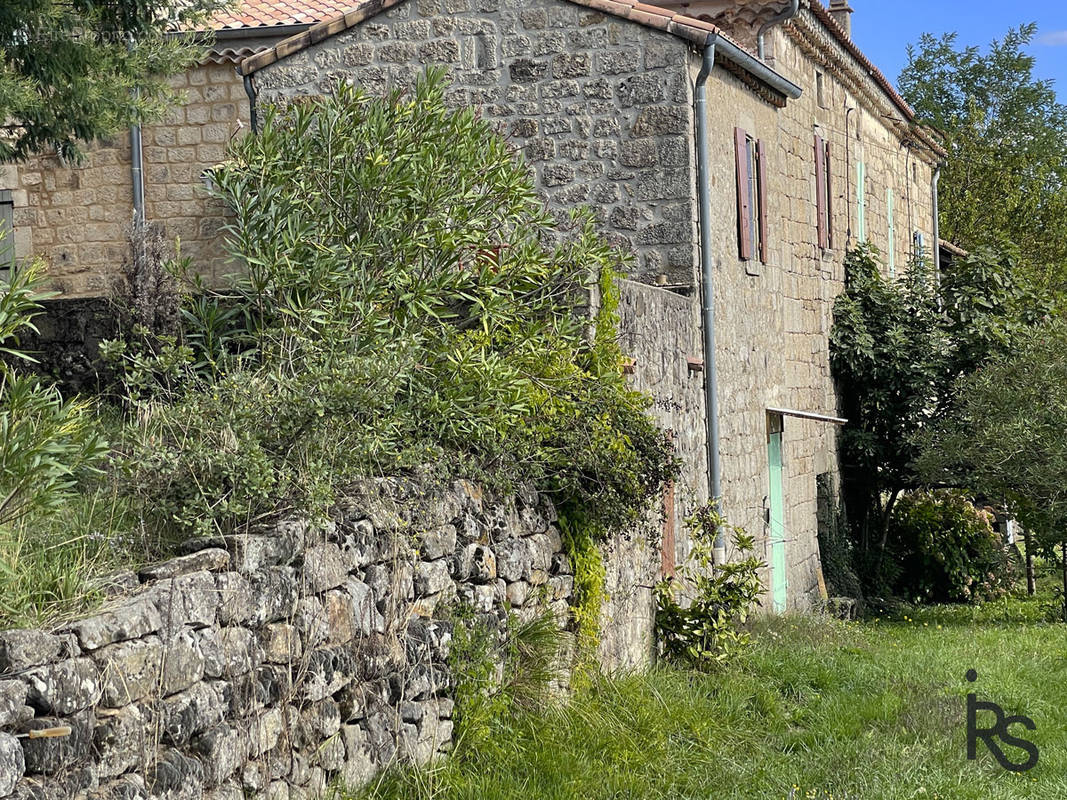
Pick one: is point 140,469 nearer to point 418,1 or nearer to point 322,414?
point 322,414

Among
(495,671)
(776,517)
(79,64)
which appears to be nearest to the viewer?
(495,671)

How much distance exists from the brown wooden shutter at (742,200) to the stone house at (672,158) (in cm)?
2

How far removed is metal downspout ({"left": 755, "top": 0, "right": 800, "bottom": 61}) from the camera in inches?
479

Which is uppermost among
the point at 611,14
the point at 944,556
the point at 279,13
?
the point at 279,13

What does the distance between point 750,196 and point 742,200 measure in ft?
1.16

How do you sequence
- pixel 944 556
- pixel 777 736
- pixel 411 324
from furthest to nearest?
pixel 944 556 → pixel 777 736 → pixel 411 324

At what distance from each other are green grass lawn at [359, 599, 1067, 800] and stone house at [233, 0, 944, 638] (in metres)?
1.07

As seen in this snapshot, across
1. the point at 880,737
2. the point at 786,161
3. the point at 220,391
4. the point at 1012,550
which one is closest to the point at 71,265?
the point at 786,161

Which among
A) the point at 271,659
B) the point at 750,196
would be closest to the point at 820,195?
the point at 750,196

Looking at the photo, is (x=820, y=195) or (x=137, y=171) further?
(x=820, y=195)

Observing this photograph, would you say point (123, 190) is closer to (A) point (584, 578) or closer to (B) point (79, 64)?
(B) point (79, 64)

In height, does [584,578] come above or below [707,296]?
below

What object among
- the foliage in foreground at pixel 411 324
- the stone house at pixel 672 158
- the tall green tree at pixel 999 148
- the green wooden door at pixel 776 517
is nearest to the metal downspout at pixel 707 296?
the stone house at pixel 672 158

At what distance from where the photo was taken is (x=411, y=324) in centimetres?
707
